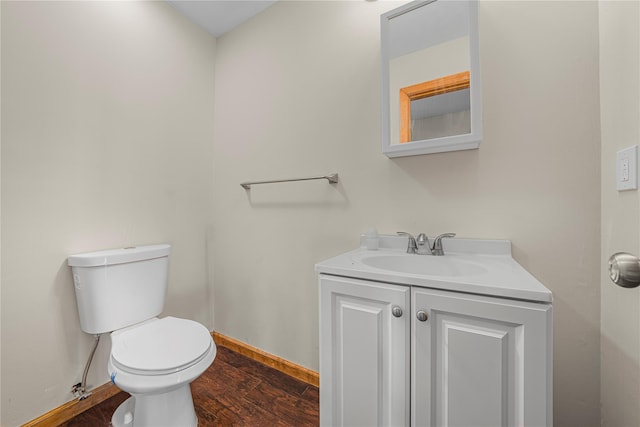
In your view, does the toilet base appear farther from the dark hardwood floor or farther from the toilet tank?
the toilet tank

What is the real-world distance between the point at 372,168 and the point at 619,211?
2.90 feet

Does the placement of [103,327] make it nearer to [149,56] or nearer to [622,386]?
[149,56]

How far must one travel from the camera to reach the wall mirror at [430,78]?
105cm

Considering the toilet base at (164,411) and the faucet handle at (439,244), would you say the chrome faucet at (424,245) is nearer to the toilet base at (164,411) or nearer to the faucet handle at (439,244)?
the faucet handle at (439,244)

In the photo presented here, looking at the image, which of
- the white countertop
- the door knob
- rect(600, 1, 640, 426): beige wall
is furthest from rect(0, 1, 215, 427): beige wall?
rect(600, 1, 640, 426): beige wall

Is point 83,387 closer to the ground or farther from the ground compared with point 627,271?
closer to the ground

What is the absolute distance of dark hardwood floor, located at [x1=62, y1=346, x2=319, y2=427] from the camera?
1.25 meters

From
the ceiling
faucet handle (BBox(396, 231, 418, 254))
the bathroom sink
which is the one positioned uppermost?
the ceiling

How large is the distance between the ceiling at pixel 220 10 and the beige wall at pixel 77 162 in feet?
0.27

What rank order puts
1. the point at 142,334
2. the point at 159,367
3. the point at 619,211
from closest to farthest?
1. the point at 619,211
2. the point at 159,367
3. the point at 142,334

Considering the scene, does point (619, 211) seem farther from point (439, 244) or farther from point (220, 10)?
point (220, 10)

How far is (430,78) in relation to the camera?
3.81 feet

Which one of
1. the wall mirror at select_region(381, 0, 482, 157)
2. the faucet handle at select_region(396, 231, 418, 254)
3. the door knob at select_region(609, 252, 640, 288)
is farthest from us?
the faucet handle at select_region(396, 231, 418, 254)

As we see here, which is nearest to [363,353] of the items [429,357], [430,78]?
[429,357]
